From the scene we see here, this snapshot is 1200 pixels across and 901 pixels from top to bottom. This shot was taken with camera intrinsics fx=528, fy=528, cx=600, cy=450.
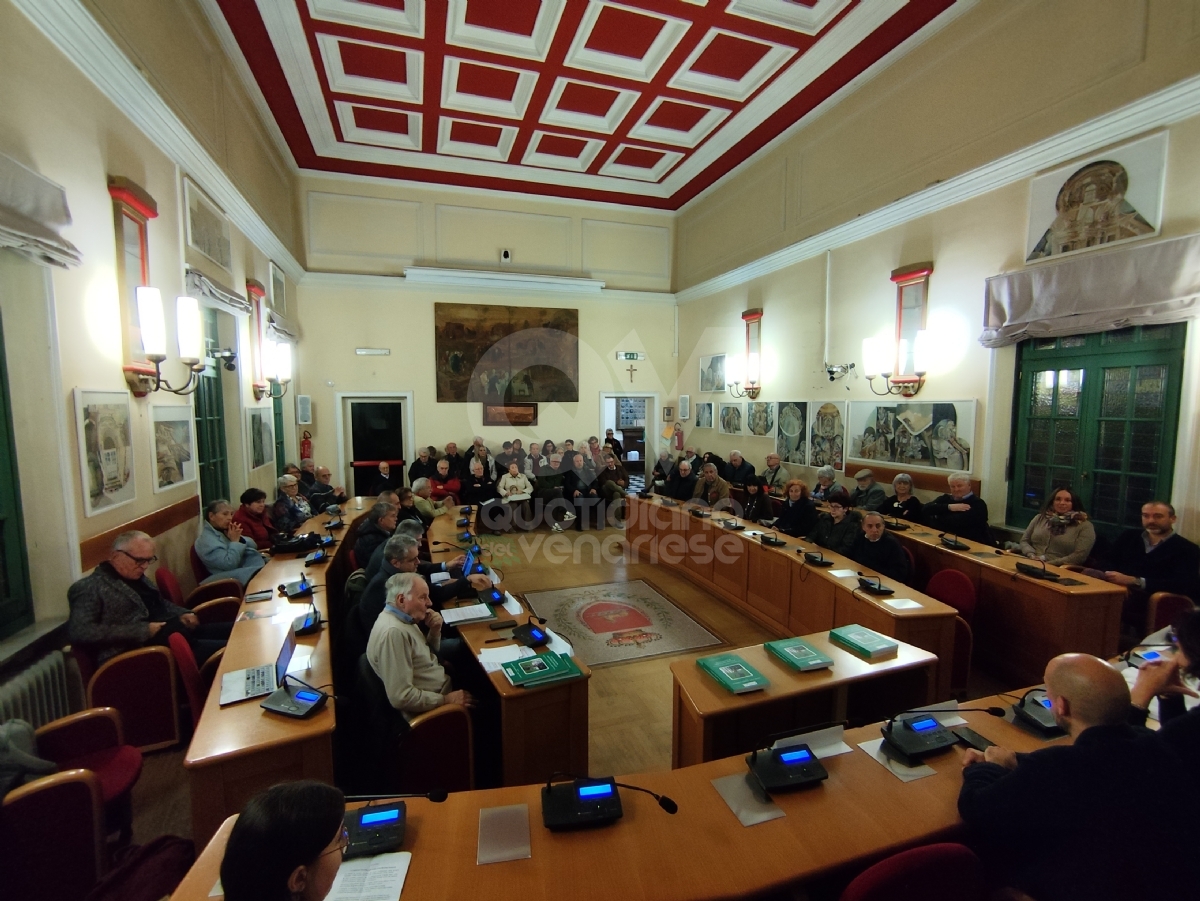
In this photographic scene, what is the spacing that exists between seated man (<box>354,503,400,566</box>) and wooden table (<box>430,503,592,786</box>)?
269 centimetres

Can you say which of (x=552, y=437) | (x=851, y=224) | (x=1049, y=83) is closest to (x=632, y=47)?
(x=851, y=224)

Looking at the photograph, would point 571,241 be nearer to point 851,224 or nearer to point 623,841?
point 851,224

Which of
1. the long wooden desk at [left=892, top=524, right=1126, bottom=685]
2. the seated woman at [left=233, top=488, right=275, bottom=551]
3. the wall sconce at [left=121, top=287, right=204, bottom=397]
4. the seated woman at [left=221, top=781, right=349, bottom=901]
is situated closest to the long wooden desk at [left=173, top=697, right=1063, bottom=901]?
the seated woman at [left=221, top=781, right=349, bottom=901]

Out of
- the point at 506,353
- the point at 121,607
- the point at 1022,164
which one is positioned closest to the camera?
the point at 121,607

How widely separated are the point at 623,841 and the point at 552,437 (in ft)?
34.1

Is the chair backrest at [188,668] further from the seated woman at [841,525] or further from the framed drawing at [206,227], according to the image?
the seated woman at [841,525]

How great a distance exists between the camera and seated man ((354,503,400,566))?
5.09m

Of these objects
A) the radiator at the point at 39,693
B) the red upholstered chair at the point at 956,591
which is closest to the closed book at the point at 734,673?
the red upholstered chair at the point at 956,591

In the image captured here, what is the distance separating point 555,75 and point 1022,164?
5.97 metres

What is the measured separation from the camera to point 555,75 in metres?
7.60

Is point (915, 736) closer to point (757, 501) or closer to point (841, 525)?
point (841, 525)

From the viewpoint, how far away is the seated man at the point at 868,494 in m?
6.64

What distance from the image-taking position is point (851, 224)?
7562 mm

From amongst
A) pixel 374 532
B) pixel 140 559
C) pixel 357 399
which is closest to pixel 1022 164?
pixel 374 532
